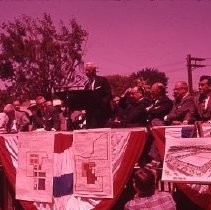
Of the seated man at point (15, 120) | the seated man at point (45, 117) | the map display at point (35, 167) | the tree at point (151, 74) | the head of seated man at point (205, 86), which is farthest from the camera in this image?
the tree at point (151, 74)

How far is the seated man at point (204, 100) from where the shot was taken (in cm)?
755

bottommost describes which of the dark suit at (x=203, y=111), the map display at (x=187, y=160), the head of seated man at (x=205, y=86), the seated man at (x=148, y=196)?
the seated man at (x=148, y=196)

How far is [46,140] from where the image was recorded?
786 centimetres

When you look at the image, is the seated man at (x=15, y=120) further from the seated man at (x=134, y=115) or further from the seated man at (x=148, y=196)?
the seated man at (x=148, y=196)

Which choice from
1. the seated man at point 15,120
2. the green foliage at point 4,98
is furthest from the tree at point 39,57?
the seated man at point 15,120

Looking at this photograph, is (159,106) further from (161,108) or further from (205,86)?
(205,86)

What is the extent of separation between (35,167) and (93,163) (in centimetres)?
112

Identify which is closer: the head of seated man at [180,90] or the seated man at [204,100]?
the seated man at [204,100]

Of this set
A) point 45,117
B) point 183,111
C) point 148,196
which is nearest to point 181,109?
point 183,111

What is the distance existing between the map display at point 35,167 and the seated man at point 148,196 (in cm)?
279

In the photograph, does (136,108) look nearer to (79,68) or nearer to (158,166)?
(158,166)

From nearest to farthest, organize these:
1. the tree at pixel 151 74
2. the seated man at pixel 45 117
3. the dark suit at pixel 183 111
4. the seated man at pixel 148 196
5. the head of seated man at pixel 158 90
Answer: the seated man at pixel 148 196
the dark suit at pixel 183 111
the head of seated man at pixel 158 90
the seated man at pixel 45 117
the tree at pixel 151 74

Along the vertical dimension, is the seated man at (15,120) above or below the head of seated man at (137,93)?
below

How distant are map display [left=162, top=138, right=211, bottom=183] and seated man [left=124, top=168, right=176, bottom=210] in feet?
3.06
